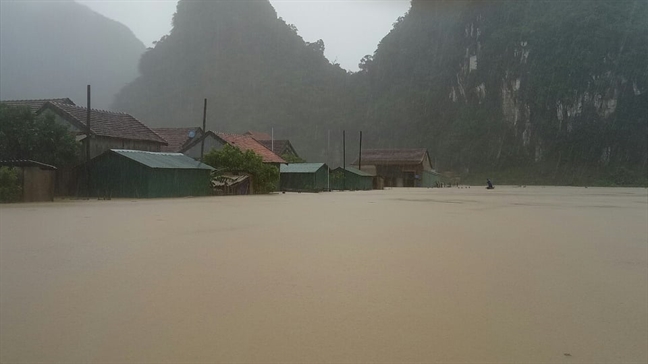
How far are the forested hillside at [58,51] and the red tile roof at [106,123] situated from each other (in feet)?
128

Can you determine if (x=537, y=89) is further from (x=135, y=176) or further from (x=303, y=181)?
(x=135, y=176)

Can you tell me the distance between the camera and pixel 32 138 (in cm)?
2916

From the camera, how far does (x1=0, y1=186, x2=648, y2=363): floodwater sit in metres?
4.38

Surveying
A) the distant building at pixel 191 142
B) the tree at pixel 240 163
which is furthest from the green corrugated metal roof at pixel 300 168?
the tree at pixel 240 163

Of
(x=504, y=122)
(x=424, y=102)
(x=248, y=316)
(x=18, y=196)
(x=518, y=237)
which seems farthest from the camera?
(x=424, y=102)

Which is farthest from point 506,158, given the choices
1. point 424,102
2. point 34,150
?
point 34,150

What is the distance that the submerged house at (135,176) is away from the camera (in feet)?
98.0

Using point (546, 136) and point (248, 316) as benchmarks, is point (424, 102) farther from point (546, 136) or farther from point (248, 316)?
point (248, 316)

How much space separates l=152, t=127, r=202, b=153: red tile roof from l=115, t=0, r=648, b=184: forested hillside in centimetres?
5548

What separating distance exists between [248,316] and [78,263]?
3763 millimetres

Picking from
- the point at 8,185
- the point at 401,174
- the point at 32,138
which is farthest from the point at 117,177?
the point at 401,174

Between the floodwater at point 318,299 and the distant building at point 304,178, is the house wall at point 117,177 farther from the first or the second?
the floodwater at point 318,299

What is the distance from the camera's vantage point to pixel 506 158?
102m

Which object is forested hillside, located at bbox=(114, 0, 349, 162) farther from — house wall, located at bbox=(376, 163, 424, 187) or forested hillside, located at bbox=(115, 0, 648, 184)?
house wall, located at bbox=(376, 163, 424, 187)
